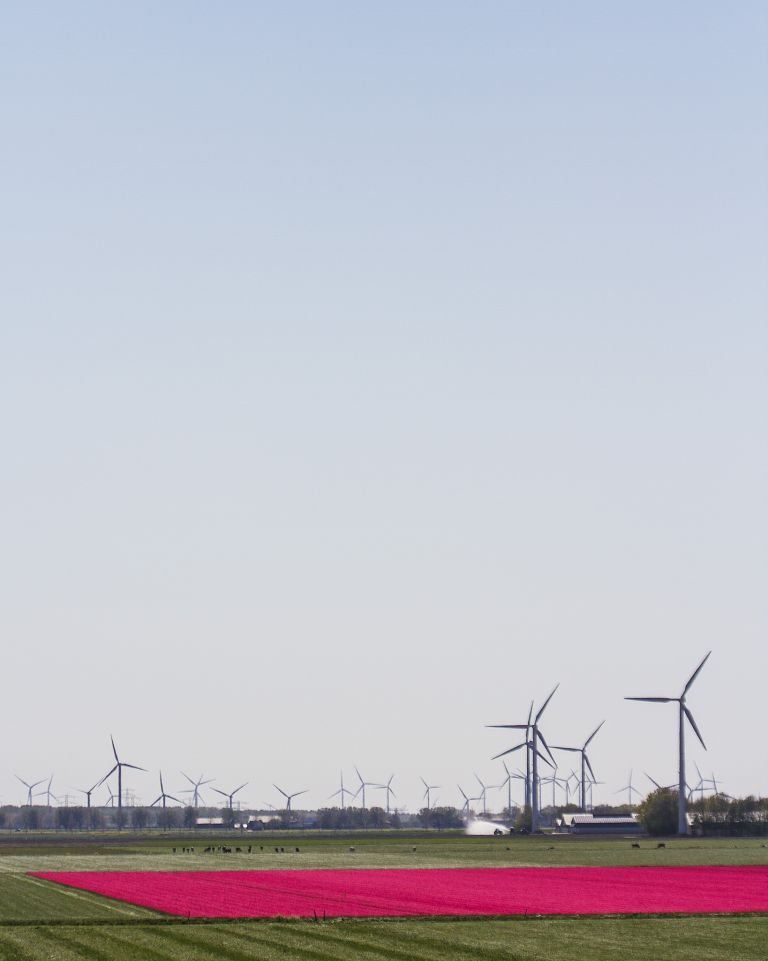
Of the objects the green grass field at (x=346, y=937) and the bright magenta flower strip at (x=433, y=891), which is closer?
the green grass field at (x=346, y=937)

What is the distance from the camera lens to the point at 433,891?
7344cm

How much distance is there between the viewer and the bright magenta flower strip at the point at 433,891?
61688mm

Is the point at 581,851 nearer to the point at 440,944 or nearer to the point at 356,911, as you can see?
the point at 356,911

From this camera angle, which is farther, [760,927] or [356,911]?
[356,911]

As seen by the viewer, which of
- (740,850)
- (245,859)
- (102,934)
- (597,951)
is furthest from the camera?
(740,850)

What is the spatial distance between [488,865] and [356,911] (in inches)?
1979

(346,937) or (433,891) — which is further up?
(346,937)

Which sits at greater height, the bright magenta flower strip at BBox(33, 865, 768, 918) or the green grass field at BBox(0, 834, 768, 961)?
the green grass field at BBox(0, 834, 768, 961)

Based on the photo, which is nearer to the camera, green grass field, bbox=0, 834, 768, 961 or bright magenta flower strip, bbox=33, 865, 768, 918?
green grass field, bbox=0, 834, 768, 961

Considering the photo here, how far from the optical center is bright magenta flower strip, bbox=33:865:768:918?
61688 mm

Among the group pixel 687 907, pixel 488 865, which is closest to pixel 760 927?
pixel 687 907

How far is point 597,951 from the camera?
46.2 metres

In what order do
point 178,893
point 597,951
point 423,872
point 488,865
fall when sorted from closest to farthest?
point 597,951 → point 178,893 → point 423,872 → point 488,865

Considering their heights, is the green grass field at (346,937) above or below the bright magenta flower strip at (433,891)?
above
